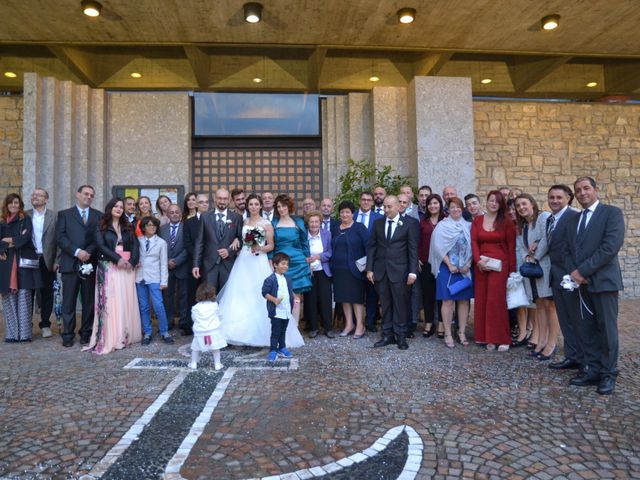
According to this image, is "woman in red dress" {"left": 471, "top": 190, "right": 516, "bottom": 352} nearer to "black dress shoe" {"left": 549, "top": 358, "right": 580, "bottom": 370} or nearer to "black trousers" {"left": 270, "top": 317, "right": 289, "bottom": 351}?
"black dress shoe" {"left": 549, "top": 358, "right": 580, "bottom": 370}

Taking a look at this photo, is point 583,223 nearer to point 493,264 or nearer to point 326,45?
point 493,264

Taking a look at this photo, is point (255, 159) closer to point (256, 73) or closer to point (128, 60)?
point (256, 73)

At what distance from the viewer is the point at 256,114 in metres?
10.8

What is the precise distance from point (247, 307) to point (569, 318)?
12.0 ft

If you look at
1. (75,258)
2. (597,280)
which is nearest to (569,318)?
(597,280)

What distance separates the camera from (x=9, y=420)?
3.53 m

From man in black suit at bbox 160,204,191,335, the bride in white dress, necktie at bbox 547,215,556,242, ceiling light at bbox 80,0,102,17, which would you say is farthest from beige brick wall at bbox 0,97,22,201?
necktie at bbox 547,215,556,242

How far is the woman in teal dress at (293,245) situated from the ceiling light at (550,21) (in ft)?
19.5

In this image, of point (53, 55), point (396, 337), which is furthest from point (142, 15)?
point (396, 337)

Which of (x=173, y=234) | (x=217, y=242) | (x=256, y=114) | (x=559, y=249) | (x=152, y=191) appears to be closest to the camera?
(x=559, y=249)

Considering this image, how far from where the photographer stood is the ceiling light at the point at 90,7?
752 cm

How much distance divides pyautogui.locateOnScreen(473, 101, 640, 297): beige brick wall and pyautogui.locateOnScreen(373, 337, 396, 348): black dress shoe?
5946 mm

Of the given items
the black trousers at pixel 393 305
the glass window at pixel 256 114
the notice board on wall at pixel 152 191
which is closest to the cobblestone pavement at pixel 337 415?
the black trousers at pixel 393 305

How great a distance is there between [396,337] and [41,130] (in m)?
8.20
